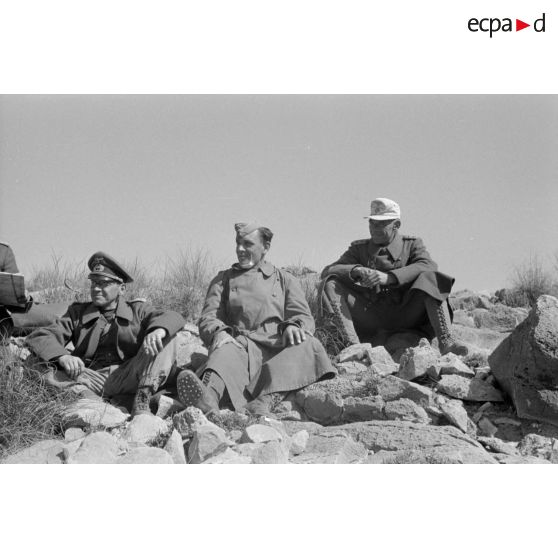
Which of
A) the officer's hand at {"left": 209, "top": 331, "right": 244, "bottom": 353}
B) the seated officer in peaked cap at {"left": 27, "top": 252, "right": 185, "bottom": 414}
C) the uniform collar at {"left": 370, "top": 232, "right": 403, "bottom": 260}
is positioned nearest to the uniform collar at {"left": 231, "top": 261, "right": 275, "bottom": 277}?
the officer's hand at {"left": 209, "top": 331, "right": 244, "bottom": 353}

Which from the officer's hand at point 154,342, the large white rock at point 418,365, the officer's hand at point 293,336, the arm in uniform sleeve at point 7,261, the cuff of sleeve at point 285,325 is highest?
the arm in uniform sleeve at point 7,261

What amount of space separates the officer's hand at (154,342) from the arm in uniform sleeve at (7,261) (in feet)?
6.03

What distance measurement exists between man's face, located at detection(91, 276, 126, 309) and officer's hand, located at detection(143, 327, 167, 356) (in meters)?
0.71

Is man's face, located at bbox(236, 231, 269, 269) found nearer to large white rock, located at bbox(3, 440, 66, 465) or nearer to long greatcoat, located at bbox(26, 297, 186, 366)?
long greatcoat, located at bbox(26, 297, 186, 366)

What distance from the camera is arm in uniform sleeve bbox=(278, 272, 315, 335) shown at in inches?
277

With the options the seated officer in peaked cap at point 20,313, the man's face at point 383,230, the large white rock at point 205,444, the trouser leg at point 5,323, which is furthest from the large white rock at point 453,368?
the trouser leg at point 5,323

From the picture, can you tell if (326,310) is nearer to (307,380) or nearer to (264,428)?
(307,380)

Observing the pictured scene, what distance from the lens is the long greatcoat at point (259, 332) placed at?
6633 mm

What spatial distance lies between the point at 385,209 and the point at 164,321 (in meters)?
3.06

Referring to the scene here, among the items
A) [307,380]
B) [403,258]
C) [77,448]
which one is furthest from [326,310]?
[77,448]

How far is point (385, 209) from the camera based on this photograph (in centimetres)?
857

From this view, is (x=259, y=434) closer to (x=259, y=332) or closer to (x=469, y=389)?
(x=259, y=332)

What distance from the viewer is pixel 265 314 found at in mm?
7227

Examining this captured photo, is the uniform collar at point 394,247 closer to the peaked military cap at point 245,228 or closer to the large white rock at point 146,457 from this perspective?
the peaked military cap at point 245,228
